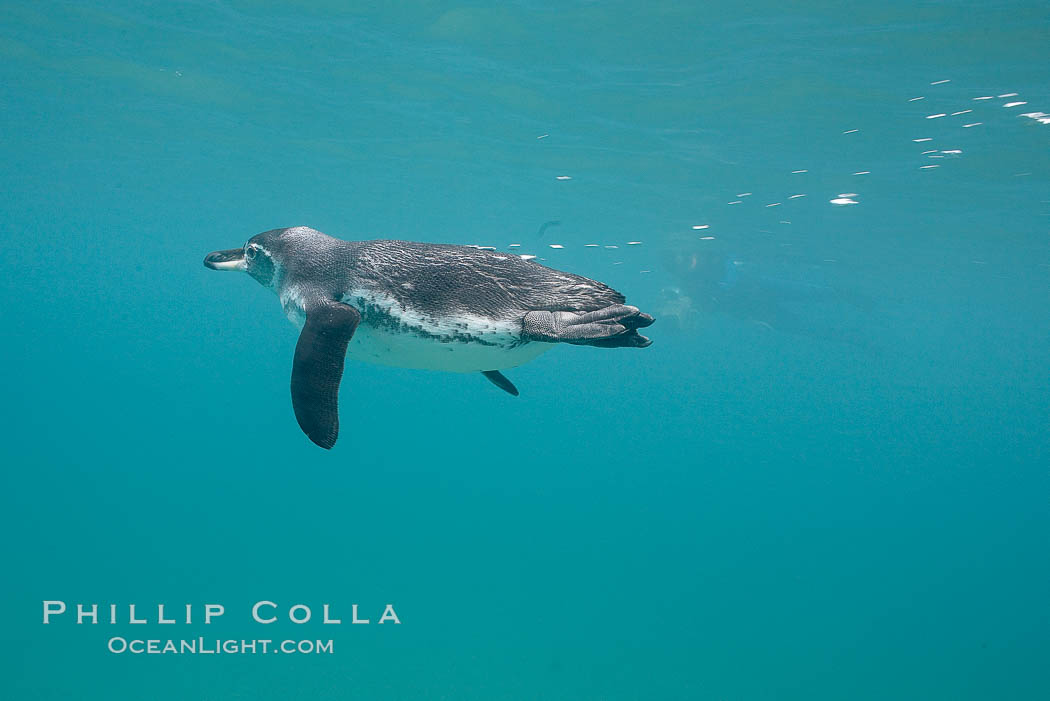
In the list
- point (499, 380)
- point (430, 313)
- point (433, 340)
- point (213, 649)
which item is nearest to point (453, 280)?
point (430, 313)

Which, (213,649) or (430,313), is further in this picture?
(213,649)

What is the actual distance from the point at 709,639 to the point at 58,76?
2174cm

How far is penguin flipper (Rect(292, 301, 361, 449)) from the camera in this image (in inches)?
130

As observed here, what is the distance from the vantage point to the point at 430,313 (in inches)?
140

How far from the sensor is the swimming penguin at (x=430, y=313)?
335 cm

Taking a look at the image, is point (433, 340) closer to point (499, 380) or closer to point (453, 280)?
point (453, 280)

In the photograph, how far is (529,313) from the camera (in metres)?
3.48

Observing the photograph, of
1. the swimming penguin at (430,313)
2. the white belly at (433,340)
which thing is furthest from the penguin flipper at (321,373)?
the white belly at (433,340)

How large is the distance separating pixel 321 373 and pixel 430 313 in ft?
2.26

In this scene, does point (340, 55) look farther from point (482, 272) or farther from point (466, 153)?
point (482, 272)

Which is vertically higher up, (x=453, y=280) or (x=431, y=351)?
(x=453, y=280)

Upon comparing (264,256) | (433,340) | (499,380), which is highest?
(264,256)

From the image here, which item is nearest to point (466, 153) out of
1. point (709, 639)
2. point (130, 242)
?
point (709, 639)

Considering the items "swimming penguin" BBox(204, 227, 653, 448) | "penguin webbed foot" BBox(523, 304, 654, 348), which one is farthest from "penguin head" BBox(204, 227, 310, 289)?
"penguin webbed foot" BBox(523, 304, 654, 348)
